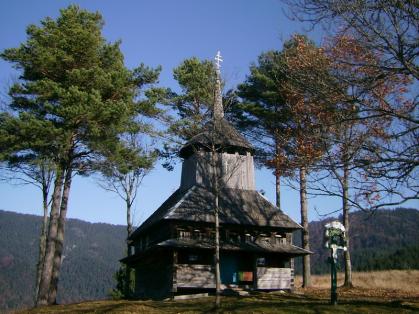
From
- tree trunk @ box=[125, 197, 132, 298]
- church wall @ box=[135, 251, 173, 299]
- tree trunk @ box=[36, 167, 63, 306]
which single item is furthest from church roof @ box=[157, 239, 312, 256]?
tree trunk @ box=[125, 197, 132, 298]

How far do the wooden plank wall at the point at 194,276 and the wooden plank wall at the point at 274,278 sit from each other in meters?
2.46

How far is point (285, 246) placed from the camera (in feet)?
83.0

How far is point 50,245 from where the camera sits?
2428 cm

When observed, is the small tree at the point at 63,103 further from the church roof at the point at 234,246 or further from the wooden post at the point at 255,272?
the wooden post at the point at 255,272

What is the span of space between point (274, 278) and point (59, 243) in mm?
11116

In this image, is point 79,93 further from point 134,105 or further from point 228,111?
point 228,111

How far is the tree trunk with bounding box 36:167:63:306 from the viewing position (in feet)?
77.0

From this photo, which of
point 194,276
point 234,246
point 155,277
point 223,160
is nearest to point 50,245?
point 155,277

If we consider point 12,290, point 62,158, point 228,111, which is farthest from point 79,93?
point 12,290

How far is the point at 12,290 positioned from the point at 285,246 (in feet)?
606

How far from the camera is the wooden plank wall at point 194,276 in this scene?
905 inches

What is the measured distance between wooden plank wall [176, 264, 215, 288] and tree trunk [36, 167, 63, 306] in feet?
Result: 20.9

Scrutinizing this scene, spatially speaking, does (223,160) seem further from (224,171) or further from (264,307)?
(264,307)

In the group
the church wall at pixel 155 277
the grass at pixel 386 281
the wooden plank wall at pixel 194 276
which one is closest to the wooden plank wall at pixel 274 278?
the wooden plank wall at pixel 194 276
